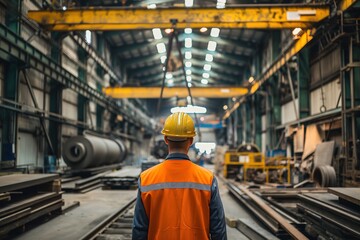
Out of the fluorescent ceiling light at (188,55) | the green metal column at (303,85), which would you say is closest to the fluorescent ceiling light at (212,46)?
the fluorescent ceiling light at (188,55)

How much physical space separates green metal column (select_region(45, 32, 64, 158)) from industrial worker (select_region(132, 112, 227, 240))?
40.1 feet

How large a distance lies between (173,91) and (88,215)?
11343 mm

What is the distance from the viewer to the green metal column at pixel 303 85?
13.1 meters

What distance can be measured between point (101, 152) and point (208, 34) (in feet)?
34.9

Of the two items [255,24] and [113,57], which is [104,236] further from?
[113,57]

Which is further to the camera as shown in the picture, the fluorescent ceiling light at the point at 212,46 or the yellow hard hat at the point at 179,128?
the fluorescent ceiling light at the point at 212,46

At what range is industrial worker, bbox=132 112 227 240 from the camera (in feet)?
6.59

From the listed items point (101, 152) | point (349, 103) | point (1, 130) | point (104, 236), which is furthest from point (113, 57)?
point (104, 236)

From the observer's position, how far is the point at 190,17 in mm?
9336

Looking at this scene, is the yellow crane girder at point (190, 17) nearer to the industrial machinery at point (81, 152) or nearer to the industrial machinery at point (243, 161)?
the industrial machinery at point (81, 152)

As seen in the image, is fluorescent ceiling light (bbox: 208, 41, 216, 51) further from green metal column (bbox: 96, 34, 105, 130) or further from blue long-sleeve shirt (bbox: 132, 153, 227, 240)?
blue long-sleeve shirt (bbox: 132, 153, 227, 240)

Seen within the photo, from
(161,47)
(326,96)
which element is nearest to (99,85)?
(161,47)

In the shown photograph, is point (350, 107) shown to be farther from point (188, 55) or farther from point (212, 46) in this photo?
point (188, 55)

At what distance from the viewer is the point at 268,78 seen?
667 inches
